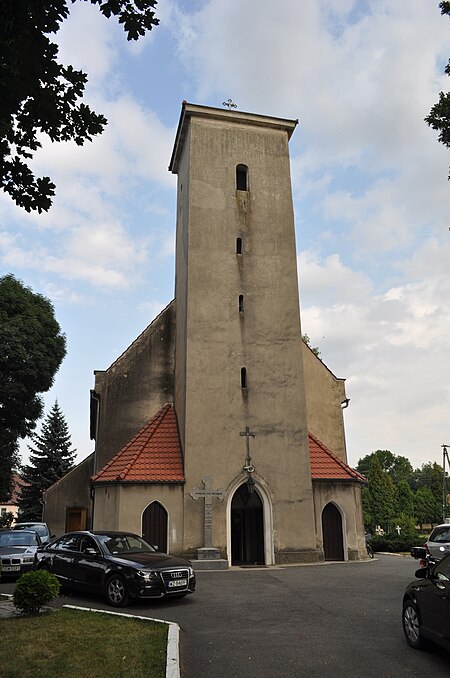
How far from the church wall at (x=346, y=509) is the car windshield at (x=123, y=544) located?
30.2 feet

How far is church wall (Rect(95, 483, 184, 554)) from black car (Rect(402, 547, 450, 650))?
39.9ft

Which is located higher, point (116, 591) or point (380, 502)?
point (380, 502)

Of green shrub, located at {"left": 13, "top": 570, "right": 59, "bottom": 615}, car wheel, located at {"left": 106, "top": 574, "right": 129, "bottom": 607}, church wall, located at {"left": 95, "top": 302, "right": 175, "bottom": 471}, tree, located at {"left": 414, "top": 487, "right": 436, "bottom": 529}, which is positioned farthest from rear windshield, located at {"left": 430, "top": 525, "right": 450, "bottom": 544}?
tree, located at {"left": 414, "top": 487, "right": 436, "bottom": 529}

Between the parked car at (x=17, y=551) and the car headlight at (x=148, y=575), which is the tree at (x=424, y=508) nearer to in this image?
the parked car at (x=17, y=551)

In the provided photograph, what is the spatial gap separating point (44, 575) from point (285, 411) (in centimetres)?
1285

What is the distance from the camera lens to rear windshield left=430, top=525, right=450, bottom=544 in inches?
583

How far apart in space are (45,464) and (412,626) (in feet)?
132

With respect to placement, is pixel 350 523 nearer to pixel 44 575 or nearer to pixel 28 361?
pixel 44 575

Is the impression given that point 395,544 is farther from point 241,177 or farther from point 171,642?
point 171,642

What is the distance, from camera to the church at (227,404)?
768 inches

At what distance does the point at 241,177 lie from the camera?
24.7m

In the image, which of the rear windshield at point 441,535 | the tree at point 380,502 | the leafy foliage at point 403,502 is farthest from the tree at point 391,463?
the rear windshield at point 441,535

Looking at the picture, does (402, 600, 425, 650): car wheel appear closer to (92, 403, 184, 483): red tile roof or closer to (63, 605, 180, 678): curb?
(63, 605, 180, 678): curb

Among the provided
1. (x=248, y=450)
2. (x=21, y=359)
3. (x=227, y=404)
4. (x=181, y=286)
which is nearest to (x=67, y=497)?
(x=21, y=359)
